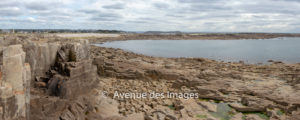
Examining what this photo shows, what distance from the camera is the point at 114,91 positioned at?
45.7 ft

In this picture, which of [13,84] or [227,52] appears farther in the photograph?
[227,52]

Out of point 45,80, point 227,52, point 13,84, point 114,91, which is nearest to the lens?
point 13,84

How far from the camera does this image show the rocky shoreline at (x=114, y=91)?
877 cm

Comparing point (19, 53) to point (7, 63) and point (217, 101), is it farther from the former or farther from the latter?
point (217, 101)

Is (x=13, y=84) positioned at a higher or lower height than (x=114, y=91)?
higher

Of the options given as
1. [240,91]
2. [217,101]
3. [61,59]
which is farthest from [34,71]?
[240,91]

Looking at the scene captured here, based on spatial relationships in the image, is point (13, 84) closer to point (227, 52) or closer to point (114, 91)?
point (114, 91)

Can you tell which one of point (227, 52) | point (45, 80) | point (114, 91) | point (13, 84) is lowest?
point (114, 91)

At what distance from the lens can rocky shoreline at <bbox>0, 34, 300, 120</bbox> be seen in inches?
345

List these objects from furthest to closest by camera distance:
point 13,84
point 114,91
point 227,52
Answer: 1. point 227,52
2. point 114,91
3. point 13,84

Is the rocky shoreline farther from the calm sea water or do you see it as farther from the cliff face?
the calm sea water

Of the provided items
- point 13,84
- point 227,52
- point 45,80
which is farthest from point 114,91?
point 227,52

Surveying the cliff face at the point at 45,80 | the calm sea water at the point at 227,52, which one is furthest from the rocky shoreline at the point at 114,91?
the calm sea water at the point at 227,52

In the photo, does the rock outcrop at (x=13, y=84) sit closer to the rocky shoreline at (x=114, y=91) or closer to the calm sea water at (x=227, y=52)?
the rocky shoreline at (x=114, y=91)
